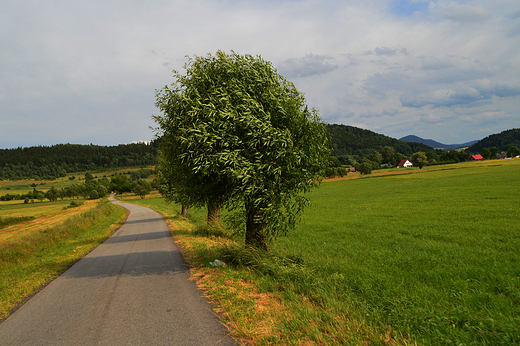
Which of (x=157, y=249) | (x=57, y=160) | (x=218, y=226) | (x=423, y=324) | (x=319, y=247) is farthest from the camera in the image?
(x=57, y=160)

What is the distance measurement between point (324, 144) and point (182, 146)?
197 inches

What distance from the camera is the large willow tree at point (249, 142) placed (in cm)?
824

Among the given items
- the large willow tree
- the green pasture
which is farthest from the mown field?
the large willow tree

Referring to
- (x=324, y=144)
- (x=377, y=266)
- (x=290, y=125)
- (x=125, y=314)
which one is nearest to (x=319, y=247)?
(x=377, y=266)

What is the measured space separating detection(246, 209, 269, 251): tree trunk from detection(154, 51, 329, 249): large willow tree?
4cm

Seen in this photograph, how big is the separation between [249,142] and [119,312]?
5.53m

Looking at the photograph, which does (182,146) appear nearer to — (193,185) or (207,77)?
(193,185)

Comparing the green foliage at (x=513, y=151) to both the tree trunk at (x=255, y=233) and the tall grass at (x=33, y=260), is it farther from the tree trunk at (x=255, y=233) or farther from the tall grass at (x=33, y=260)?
the tall grass at (x=33, y=260)

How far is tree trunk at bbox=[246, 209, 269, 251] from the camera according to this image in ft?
31.6

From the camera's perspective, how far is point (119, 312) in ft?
20.6

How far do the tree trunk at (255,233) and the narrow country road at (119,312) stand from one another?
250 centimetres

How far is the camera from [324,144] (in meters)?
9.47

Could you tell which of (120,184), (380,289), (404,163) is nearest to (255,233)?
(380,289)

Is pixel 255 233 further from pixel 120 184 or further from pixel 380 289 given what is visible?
pixel 120 184
